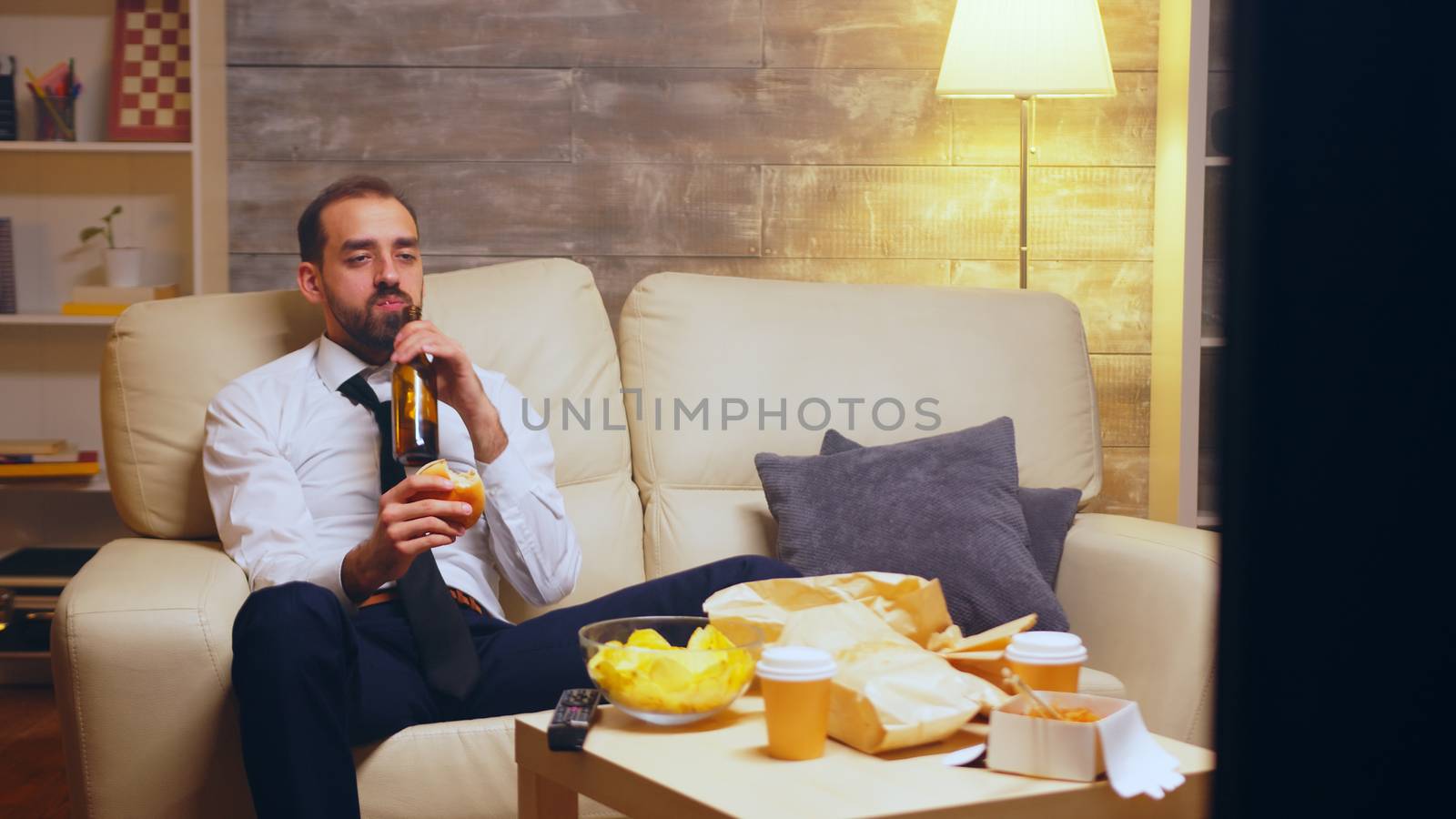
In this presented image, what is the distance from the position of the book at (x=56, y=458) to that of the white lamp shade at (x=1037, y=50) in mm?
2115

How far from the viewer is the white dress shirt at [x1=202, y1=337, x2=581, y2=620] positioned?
1.72m

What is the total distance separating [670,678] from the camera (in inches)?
44.3

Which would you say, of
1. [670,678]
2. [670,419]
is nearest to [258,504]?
[670,419]

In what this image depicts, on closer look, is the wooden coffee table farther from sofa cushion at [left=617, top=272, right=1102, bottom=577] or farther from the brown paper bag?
sofa cushion at [left=617, top=272, right=1102, bottom=577]

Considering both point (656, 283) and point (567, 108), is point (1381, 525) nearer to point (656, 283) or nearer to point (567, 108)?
point (656, 283)

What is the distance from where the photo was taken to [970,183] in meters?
2.94

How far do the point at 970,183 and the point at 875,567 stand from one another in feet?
4.45

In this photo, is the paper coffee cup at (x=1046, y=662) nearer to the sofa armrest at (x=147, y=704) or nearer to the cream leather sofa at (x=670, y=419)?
the cream leather sofa at (x=670, y=419)

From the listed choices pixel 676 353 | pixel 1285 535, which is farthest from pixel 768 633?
pixel 1285 535

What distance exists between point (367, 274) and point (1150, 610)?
125 centimetres

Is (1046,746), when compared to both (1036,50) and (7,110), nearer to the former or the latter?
(1036,50)

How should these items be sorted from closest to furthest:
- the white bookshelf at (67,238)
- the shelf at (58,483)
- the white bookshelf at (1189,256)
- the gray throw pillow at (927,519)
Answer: the gray throw pillow at (927,519), the white bookshelf at (1189,256), the shelf at (58,483), the white bookshelf at (67,238)

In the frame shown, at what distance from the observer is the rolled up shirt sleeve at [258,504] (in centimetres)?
168

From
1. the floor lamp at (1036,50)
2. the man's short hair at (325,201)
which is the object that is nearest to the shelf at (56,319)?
the man's short hair at (325,201)
